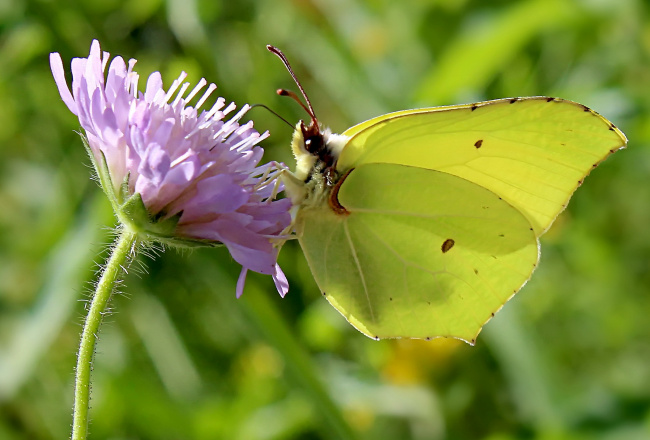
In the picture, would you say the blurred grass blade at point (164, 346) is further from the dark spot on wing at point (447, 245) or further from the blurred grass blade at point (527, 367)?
the dark spot on wing at point (447, 245)

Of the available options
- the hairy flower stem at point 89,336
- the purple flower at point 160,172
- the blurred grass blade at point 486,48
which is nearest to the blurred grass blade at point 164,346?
the blurred grass blade at point 486,48

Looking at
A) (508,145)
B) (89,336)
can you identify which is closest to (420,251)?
(508,145)

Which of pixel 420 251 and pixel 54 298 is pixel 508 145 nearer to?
pixel 420 251

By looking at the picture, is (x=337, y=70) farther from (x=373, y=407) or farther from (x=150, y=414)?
(x=150, y=414)

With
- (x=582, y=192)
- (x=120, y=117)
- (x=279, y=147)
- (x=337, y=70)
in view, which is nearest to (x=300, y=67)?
(x=337, y=70)

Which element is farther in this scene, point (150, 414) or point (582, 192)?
point (582, 192)

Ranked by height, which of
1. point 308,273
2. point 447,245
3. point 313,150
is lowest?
point 308,273
